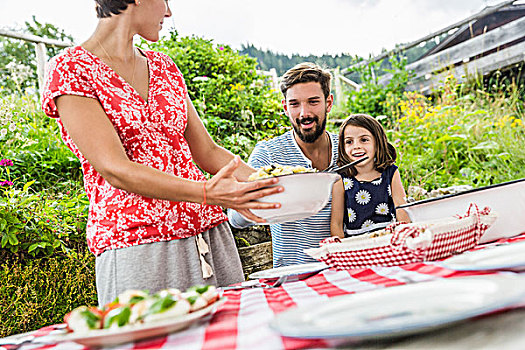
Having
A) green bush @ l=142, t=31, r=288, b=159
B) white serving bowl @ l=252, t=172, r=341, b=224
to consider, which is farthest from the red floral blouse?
green bush @ l=142, t=31, r=288, b=159

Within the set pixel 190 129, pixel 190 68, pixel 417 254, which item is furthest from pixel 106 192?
pixel 190 68

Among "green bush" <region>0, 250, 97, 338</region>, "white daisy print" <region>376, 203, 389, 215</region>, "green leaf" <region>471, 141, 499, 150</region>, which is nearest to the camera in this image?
"white daisy print" <region>376, 203, 389, 215</region>

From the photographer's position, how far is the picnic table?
54cm

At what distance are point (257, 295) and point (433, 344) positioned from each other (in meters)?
0.51

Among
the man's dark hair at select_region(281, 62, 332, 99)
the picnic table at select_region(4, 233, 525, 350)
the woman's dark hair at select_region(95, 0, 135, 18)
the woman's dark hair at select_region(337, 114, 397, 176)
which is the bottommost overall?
the picnic table at select_region(4, 233, 525, 350)

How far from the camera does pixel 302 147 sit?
8.06 feet

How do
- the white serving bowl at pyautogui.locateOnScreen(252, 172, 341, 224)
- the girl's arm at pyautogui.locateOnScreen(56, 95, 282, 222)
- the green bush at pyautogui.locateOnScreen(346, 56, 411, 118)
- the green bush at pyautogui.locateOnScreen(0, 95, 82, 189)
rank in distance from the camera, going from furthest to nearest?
1. the green bush at pyautogui.locateOnScreen(346, 56, 411, 118)
2. the green bush at pyautogui.locateOnScreen(0, 95, 82, 189)
3. the girl's arm at pyautogui.locateOnScreen(56, 95, 282, 222)
4. the white serving bowl at pyautogui.locateOnScreen(252, 172, 341, 224)

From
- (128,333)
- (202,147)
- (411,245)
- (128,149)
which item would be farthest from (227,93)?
(128,333)

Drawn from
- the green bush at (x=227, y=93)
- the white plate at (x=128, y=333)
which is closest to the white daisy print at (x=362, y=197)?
the white plate at (x=128, y=333)

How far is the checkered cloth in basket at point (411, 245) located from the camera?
3.45 ft

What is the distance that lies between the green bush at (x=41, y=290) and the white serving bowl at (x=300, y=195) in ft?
6.11

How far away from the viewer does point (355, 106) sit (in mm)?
7078

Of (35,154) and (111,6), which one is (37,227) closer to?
(35,154)

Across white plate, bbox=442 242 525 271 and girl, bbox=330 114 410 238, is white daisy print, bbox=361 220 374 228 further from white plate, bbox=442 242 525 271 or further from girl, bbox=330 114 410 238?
white plate, bbox=442 242 525 271
